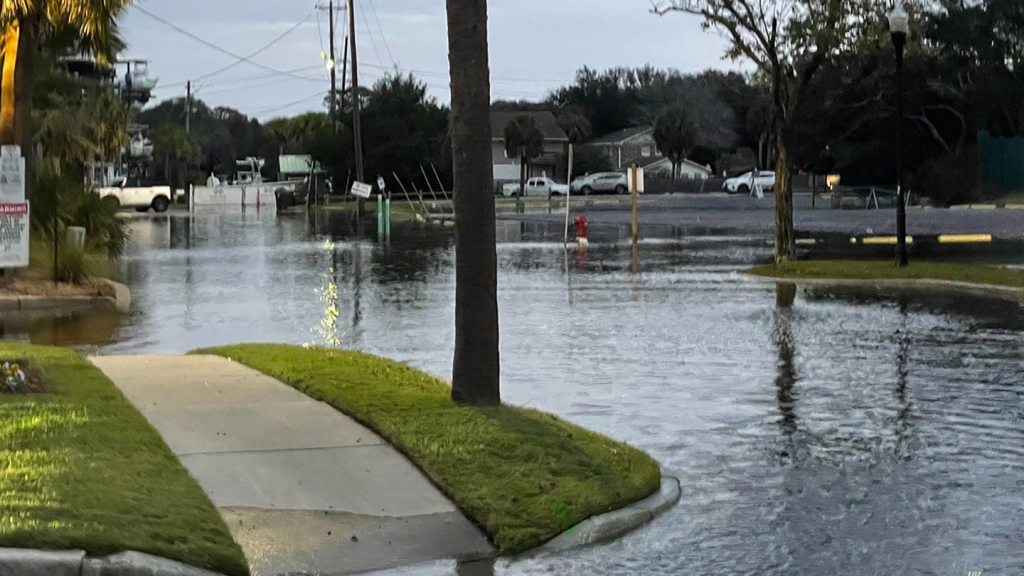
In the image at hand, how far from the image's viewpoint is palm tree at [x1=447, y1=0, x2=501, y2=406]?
30.7 feet

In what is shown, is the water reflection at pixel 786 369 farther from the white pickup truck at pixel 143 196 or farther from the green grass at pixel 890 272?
the white pickup truck at pixel 143 196

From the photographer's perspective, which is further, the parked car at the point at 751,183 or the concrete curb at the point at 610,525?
the parked car at the point at 751,183

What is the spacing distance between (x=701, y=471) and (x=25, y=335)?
1036 cm

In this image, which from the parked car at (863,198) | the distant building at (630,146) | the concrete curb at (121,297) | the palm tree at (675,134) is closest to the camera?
the concrete curb at (121,297)

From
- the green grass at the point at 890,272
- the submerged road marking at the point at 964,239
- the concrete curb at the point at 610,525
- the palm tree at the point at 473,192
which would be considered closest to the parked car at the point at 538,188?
the submerged road marking at the point at 964,239

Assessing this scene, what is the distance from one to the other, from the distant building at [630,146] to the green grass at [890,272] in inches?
3233

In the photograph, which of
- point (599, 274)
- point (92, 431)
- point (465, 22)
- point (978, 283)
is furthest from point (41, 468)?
point (599, 274)

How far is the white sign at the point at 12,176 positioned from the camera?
61.6 ft

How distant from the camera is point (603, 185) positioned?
84625mm

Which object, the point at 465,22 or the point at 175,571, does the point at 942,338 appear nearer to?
the point at 465,22

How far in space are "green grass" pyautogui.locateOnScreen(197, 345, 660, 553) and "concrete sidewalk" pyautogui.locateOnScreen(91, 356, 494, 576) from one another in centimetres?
12

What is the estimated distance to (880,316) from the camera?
18.1 m


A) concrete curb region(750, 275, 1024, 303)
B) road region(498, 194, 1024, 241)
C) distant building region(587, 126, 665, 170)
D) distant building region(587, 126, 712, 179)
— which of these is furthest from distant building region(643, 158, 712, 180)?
concrete curb region(750, 275, 1024, 303)

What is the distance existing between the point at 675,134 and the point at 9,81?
68.5 meters
